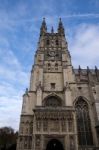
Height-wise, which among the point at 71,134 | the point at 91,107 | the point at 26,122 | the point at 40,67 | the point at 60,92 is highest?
the point at 40,67

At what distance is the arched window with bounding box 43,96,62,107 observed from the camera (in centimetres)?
3316

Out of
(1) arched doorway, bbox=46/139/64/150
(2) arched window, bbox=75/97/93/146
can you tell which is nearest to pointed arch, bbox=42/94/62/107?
(2) arched window, bbox=75/97/93/146

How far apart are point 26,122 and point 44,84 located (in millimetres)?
8965

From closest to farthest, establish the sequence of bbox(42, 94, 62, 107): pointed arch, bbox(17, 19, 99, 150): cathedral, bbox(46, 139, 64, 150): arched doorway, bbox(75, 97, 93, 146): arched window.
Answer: bbox(17, 19, 99, 150): cathedral, bbox(46, 139, 64, 150): arched doorway, bbox(75, 97, 93, 146): arched window, bbox(42, 94, 62, 107): pointed arch

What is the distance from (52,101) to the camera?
33594 millimetres

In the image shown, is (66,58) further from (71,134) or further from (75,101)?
(71,134)

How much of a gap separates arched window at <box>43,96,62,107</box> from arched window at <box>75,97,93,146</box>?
139 inches

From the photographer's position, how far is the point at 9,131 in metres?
60.1

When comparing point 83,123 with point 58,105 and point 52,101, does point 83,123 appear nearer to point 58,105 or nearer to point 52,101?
point 58,105

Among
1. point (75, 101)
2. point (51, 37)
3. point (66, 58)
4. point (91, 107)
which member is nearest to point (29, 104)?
point (75, 101)

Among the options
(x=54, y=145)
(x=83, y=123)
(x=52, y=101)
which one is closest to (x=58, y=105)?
(x=52, y=101)

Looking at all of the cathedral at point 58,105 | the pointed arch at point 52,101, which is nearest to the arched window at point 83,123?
the cathedral at point 58,105

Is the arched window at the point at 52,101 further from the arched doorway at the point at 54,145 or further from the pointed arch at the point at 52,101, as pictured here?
the arched doorway at the point at 54,145

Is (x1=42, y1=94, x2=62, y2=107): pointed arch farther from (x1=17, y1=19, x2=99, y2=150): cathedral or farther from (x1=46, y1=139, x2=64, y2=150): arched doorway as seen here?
(x1=46, y1=139, x2=64, y2=150): arched doorway
